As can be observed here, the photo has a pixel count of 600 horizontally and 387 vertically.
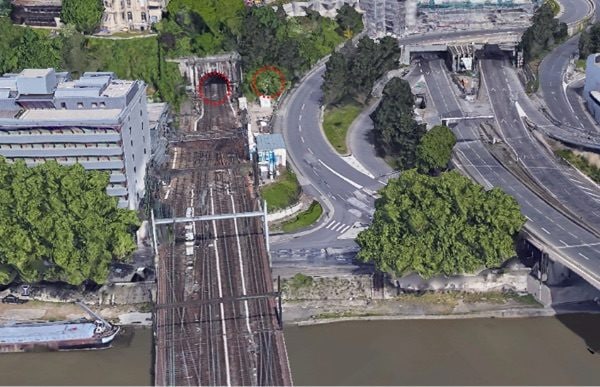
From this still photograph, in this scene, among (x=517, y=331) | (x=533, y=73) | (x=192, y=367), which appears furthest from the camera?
(x=533, y=73)

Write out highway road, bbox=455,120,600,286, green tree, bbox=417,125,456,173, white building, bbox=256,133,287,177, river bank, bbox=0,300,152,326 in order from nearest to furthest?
highway road, bbox=455,120,600,286, river bank, bbox=0,300,152,326, green tree, bbox=417,125,456,173, white building, bbox=256,133,287,177

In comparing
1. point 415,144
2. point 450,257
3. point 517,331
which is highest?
point 415,144

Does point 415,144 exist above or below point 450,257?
above

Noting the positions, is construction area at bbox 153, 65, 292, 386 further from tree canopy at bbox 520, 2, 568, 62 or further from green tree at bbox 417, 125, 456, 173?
tree canopy at bbox 520, 2, 568, 62

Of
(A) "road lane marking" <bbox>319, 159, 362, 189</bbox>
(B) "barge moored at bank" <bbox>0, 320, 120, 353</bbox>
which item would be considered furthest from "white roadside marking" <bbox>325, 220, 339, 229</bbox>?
(B) "barge moored at bank" <bbox>0, 320, 120, 353</bbox>

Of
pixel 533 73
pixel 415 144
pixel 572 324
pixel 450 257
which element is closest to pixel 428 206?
pixel 450 257

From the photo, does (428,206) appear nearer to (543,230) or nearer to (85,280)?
(543,230)
